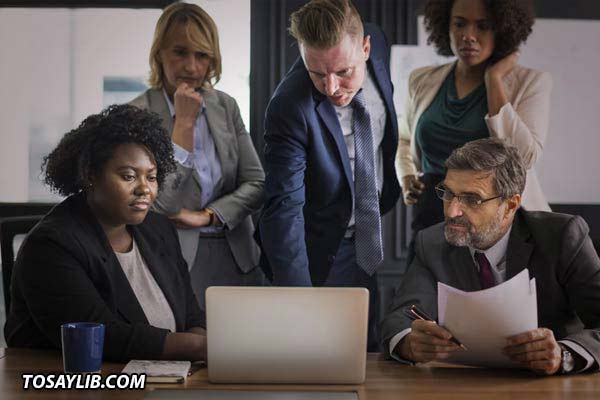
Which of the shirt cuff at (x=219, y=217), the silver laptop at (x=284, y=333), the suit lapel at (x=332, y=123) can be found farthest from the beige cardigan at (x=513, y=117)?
the silver laptop at (x=284, y=333)

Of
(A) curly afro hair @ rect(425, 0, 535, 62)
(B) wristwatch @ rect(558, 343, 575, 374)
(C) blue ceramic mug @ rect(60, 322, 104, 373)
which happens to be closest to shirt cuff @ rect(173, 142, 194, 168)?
(A) curly afro hair @ rect(425, 0, 535, 62)

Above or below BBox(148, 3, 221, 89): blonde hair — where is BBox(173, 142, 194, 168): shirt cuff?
below

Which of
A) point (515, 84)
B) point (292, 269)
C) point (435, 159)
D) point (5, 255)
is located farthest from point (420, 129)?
point (5, 255)

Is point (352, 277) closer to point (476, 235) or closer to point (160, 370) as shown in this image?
point (476, 235)

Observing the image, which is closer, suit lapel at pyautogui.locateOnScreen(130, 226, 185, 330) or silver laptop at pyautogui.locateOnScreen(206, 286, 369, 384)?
silver laptop at pyautogui.locateOnScreen(206, 286, 369, 384)

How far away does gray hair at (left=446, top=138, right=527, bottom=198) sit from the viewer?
2689 millimetres

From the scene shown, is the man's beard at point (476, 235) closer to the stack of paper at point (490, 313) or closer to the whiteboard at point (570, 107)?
the stack of paper at point (490, 313)

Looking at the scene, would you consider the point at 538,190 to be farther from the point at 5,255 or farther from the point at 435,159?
the point at 5,255

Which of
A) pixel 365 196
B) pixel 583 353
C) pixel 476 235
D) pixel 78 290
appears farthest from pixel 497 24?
pixel 78 290

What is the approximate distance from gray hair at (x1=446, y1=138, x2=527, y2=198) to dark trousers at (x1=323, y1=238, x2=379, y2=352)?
0.79m

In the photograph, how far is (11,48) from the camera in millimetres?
3506

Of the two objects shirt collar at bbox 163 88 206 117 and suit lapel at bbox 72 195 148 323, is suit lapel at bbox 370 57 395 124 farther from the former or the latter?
suit lapel at bbox 72 195 148 323

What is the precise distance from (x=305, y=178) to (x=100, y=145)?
0.82 m

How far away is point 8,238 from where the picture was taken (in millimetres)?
2736
